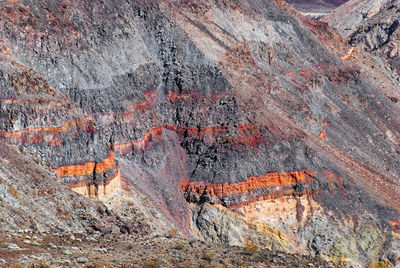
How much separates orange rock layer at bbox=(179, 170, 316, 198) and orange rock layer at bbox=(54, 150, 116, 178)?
8.52 meters

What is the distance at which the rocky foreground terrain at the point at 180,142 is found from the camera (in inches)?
1595

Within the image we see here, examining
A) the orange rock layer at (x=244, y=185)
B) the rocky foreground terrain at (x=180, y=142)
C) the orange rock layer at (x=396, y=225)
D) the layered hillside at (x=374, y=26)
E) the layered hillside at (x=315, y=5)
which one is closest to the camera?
the rocky foreground terrain at (x=180, y=142)

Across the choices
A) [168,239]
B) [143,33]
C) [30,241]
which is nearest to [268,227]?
[143,33]

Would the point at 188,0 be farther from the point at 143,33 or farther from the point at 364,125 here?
the point at 364,125

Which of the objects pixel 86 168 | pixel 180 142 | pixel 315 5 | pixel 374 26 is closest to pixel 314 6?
Result: pixel 315 5

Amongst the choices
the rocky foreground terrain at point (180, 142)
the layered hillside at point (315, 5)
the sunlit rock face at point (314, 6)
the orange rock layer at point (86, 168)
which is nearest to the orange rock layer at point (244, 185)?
the rocky foreground terrain at point (180, 142)

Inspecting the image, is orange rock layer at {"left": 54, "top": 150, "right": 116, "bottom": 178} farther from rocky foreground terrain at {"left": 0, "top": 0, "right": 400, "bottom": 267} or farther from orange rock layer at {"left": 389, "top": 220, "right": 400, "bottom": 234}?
orange rock layer at {"left": 389, "top": 220, "right": 400, "bottom": 234}

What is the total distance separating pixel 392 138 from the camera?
266ft

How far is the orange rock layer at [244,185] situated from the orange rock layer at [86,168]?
8520 mm

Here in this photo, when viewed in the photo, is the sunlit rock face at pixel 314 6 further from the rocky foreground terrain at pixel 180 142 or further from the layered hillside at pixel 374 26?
the rocky foreground terrain at pixel 180 142

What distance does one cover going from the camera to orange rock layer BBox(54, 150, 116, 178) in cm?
4374

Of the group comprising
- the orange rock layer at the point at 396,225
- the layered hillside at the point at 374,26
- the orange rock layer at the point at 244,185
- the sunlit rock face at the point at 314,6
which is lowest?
the orange rock layer at the point at 396,225

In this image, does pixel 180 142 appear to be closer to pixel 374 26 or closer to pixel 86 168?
pixel 86 168

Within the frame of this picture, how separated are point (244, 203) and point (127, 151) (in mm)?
10586
